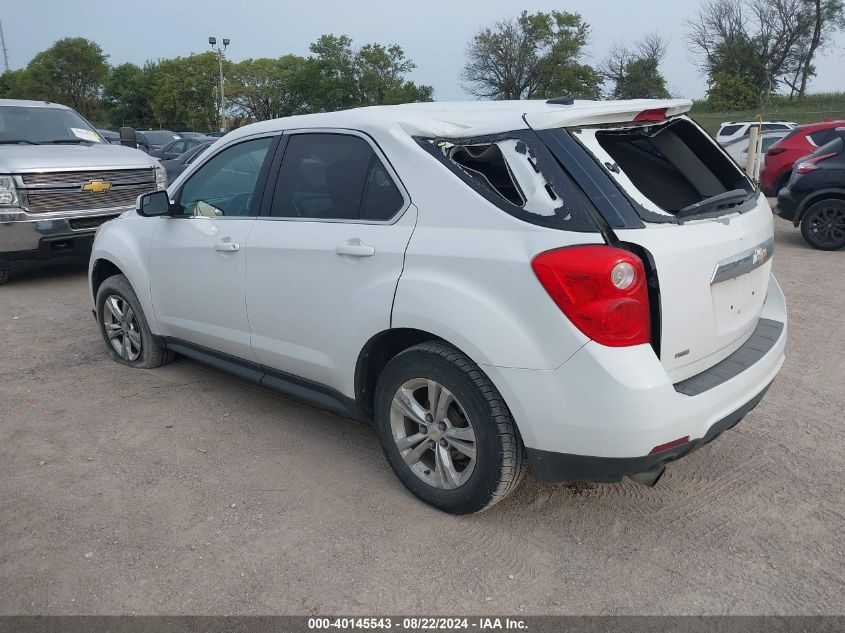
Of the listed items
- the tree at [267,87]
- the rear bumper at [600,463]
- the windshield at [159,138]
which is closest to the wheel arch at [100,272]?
the rear bumper at [600,463]

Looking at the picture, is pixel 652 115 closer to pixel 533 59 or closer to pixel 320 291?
pixel 320 291

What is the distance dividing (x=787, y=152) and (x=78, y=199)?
37.6 ft

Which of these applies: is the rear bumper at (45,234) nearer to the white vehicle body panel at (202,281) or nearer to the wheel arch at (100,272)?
the wheel arch at (100,272)

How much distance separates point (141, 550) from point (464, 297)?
1.71 metres

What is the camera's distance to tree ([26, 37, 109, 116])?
82.0m

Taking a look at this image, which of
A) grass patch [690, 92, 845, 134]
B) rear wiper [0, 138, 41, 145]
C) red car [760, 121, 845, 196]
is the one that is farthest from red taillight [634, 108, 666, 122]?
grass patch [690, 92, 845, 134]

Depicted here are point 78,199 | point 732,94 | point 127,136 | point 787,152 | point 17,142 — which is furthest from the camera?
point 732,94

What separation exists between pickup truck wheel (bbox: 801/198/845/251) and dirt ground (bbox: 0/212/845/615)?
5.75 metres

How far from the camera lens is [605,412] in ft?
8.30

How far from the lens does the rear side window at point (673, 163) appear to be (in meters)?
3.05

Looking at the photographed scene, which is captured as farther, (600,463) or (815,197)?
(815,197)

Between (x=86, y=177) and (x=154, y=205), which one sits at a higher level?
(x=154, y=205)

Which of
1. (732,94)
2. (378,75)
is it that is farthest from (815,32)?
(378,75)

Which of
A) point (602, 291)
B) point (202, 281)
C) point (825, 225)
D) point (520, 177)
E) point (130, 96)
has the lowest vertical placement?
point (825, 225)
